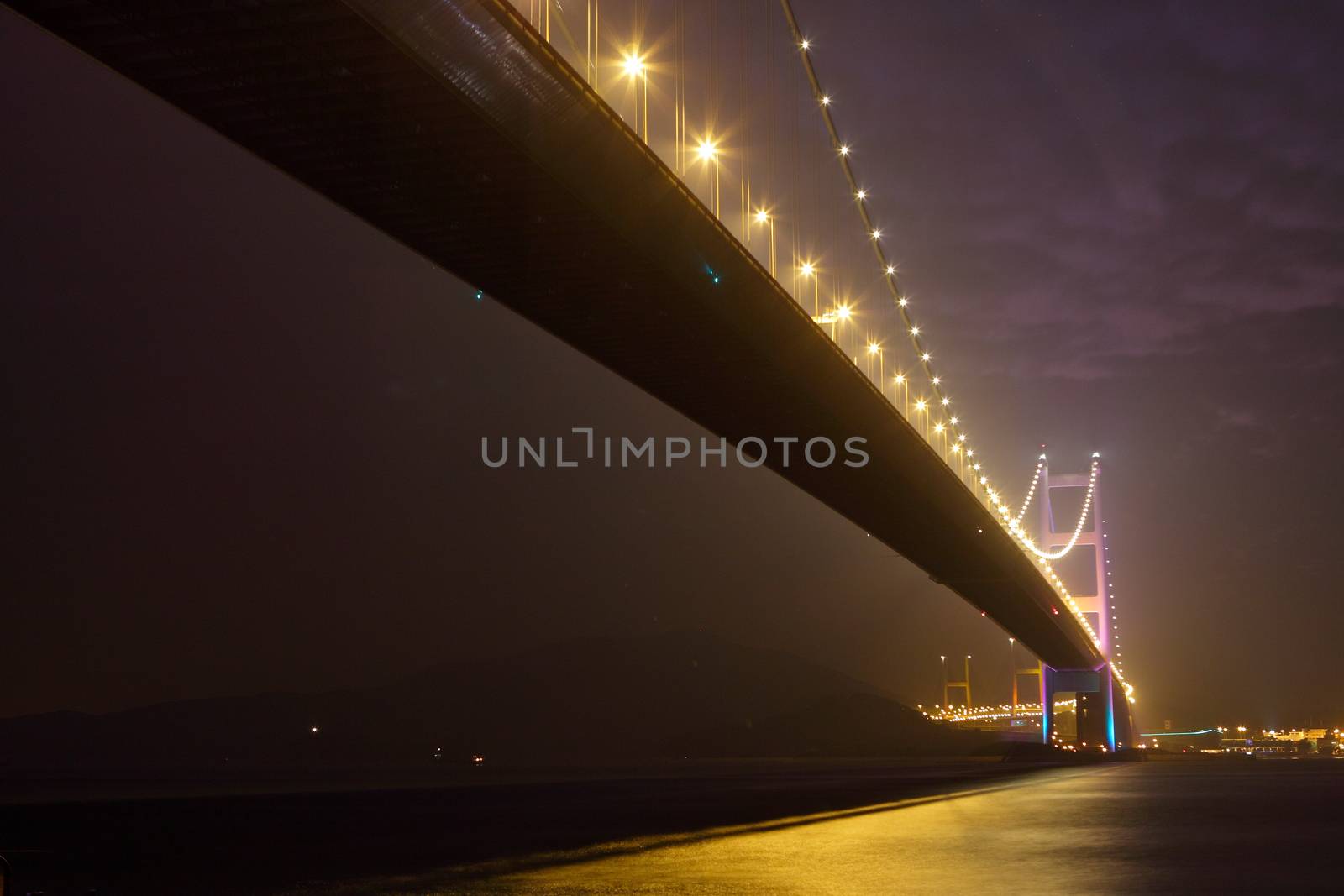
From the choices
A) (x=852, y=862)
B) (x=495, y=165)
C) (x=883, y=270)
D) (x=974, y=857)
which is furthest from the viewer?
(x=883, y=270)

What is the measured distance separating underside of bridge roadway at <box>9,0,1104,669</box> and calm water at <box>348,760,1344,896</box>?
6177 mm

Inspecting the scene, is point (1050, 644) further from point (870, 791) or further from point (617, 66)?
point (617, 66)

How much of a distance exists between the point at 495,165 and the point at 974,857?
734cm

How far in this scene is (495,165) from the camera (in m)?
12.5

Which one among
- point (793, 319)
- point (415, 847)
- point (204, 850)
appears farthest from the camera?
point (793, 319)

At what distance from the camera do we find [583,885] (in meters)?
9.00

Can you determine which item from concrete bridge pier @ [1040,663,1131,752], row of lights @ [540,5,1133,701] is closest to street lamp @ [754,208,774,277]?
row of lights @ [540,5,1133,701]

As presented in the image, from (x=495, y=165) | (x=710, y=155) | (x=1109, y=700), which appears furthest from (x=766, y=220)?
(x=1109, y=700)

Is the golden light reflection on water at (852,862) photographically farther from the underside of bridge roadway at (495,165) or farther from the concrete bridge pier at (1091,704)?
the concrete bridge pier at (1091,704)

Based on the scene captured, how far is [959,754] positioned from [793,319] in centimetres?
6523

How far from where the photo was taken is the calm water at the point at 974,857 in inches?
340

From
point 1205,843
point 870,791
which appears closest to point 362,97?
point 1205,843

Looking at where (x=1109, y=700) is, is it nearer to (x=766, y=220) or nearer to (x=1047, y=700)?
(x=1047, y=700)

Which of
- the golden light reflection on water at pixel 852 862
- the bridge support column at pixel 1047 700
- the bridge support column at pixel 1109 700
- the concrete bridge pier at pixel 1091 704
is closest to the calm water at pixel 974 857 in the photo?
the golden light reflection on water at pixel 852 862
